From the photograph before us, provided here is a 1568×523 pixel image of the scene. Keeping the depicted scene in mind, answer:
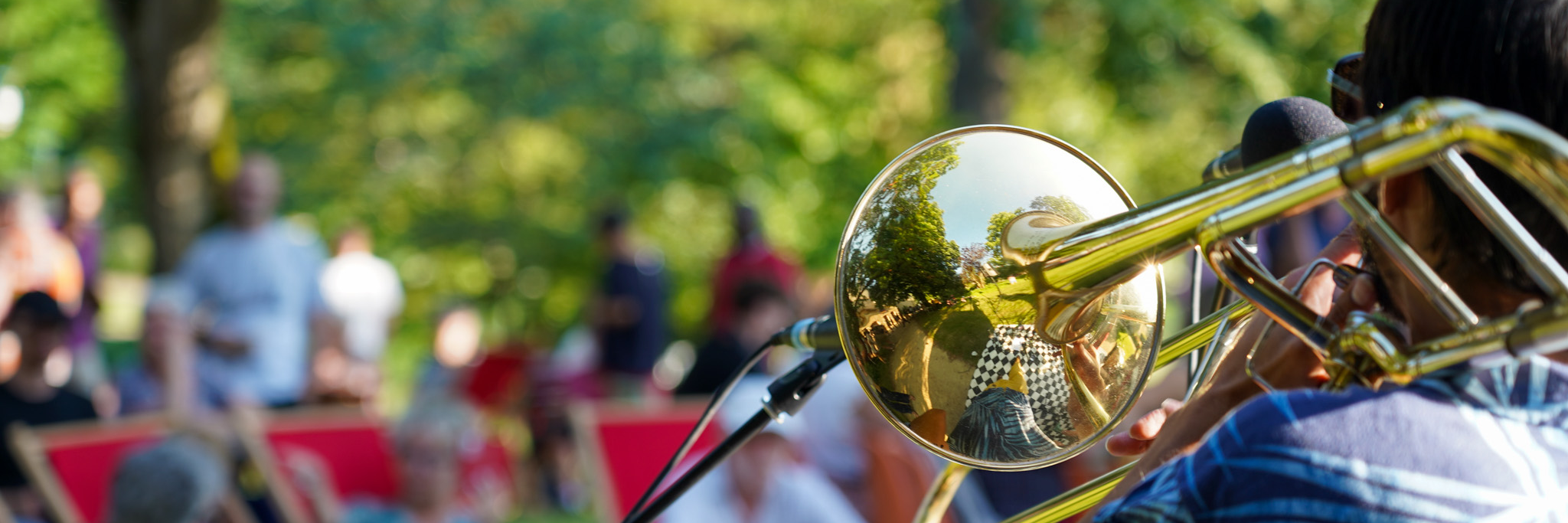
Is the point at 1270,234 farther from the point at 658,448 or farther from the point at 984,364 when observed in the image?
the point at 984,364

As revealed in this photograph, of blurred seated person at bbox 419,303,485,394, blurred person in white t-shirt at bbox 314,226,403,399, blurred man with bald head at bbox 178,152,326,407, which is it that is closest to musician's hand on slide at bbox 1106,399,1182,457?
blurred man with bald head at bbox 178,152,326,407

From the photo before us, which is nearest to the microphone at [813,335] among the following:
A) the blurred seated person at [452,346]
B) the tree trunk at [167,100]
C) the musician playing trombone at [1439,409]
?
the musician playing trombone at [1439,409]

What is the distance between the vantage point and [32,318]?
420 cm

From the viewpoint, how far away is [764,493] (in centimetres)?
377

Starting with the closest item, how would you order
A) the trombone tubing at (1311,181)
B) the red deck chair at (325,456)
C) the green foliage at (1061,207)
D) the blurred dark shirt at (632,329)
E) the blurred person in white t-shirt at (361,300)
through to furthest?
the trombone tubing at (1311,181) < the green foliage at (1061,207) < the red deck chair at (325,456) < the blurred person in white t-shirt at (361,300) < the blurred dark shirt at (632,329)

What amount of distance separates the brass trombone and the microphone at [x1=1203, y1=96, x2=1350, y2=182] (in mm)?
116

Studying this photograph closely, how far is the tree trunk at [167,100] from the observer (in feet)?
23.7

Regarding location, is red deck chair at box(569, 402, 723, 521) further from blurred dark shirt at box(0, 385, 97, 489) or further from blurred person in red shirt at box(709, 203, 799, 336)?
blurred person in red shirt at box(709, 203, 799, 336)

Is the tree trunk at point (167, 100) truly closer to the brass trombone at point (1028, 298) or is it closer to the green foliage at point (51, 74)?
the green foliage at point (51, 74)

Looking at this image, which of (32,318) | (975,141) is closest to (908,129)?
(32,318)

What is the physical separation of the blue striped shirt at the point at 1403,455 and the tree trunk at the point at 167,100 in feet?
24.4

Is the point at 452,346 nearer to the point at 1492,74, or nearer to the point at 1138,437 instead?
the point at 1138,437

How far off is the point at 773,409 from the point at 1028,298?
1.39 ft

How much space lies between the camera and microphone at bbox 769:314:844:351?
1331 mm
